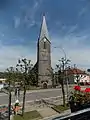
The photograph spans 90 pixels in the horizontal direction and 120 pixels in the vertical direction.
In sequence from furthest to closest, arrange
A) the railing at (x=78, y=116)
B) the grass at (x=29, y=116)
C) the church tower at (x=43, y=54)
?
1. the church tower at (x=43, y=54)
2. the grass at (x=29, y=116)
3. the railing at (x=78, y=116)

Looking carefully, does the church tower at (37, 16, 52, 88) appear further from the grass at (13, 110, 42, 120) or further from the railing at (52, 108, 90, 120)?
the railing at (52, 108, 90, 120)

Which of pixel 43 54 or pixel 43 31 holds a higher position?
pixel 43 31

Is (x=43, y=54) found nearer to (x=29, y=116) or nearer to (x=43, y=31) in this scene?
(x=43, y=31)

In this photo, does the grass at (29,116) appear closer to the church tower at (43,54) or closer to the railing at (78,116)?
the railing at (78,116)

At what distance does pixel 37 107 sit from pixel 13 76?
5.29 m

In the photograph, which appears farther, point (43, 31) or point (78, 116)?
point (43, 31)

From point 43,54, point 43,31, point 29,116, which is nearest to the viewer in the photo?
point 29,116

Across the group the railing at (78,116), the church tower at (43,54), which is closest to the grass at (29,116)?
the railing at (78,116)

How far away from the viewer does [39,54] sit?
7575cm

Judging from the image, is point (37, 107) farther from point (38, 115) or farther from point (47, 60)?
point (47, 60)

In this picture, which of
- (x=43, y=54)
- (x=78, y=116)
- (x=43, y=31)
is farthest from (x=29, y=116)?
(x=43, y=31)

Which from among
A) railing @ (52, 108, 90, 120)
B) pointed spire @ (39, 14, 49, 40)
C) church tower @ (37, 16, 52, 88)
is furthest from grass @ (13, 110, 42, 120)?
pointed spire @ (39, 14, 49, 40)

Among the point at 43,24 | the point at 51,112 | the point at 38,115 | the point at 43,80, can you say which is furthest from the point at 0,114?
the point at 43,24

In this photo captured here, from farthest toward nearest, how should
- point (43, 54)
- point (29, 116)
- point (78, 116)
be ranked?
point (43, 54), point (29, 116), point (78, 116)
